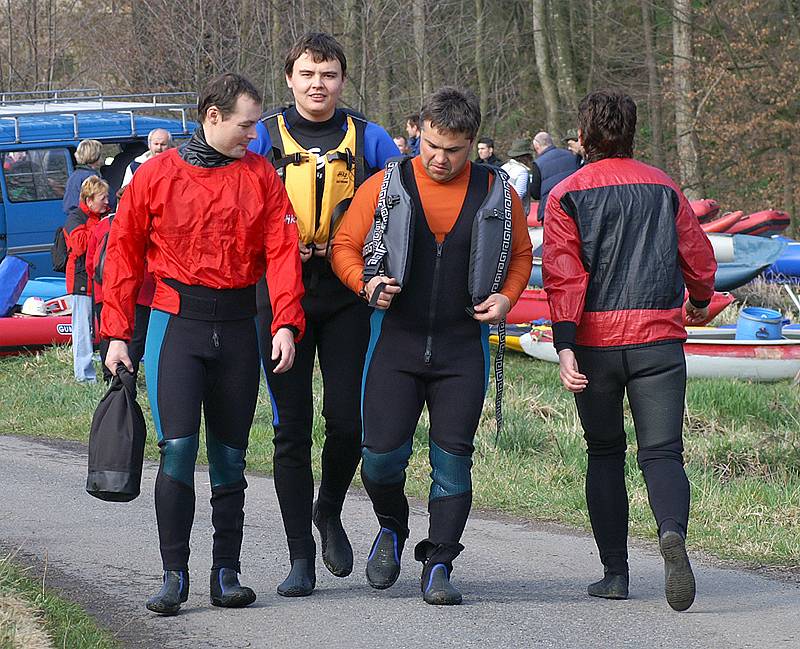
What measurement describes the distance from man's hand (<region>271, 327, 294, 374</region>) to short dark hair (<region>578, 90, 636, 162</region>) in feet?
4.49

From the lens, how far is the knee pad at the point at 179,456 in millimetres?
4930

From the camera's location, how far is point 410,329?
16.9 feet

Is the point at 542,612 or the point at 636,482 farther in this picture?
the point at 636,482

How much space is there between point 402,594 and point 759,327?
874cm

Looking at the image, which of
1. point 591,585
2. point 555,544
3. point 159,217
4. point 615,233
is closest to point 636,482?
point 555,544

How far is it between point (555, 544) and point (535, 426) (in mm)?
2952

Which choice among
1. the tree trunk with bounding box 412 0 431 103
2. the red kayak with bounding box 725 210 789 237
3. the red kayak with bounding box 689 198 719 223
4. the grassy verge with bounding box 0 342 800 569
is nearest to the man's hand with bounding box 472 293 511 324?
the grassy verge with bounding box 0 342 800 569

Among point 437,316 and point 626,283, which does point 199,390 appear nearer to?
point 437,316

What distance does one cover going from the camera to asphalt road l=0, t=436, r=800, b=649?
481 centimetres

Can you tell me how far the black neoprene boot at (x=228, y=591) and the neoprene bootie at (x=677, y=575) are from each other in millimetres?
1540

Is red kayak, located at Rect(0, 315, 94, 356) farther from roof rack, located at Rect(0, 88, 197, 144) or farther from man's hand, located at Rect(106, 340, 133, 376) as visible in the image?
man's hand, located at Rect(106, 340, 133, 376)

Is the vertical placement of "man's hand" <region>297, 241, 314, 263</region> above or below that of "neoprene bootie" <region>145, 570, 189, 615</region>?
above

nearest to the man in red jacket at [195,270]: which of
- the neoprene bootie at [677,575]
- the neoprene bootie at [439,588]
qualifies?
the neoprene bootie at [439,588]

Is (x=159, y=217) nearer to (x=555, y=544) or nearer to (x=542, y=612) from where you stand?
(x=542, y=612)
